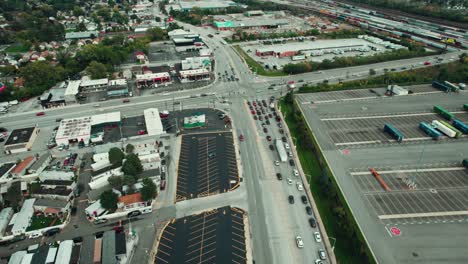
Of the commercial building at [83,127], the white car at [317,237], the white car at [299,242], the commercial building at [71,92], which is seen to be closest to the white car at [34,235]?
the commercial building at [83,127]

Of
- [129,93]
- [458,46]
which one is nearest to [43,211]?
[129,93]

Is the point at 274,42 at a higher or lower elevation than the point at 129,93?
higher

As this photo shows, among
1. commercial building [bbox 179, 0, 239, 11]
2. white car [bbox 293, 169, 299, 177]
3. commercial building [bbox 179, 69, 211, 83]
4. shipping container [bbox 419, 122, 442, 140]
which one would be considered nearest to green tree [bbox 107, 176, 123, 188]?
white car [bbox 293, 169, 299, 177]

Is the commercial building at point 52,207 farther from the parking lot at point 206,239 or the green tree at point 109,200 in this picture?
the parking lot at point 206,239

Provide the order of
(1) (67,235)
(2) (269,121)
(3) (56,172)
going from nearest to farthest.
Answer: (1) (67,235), (3) (56,172), (2) (269,121)

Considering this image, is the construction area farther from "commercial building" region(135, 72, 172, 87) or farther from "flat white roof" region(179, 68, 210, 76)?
"commercial building" region(135, 72, 172, 87)

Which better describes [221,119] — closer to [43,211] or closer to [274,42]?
[43,211]
